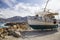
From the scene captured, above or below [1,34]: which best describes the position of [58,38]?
below

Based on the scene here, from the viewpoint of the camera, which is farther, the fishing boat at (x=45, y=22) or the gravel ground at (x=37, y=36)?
the fishing boat at (x=45, y=22)

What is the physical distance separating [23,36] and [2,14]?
1.50ft

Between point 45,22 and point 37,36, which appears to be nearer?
point 37,36

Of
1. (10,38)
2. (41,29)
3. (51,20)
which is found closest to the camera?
(10,38)

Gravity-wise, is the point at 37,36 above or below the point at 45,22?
below

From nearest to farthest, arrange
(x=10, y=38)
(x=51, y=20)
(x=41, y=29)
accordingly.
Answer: (x=10, y=38) < (x=41, y=29) < (x=51, y=20)

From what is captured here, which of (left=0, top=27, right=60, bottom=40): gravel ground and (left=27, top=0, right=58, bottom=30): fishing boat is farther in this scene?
(left=27, top=0, right=58, bottom=30): fishing boat

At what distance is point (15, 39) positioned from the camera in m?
1.62

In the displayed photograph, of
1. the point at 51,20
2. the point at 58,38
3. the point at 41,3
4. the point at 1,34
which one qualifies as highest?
the point at 41,3

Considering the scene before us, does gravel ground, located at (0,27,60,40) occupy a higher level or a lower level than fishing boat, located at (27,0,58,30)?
lower

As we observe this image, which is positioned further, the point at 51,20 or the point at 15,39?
the point at 51,20

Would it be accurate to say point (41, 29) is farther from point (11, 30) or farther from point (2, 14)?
point (2, 14)

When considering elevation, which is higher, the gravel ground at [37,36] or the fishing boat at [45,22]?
the fishing boat at [45,22]

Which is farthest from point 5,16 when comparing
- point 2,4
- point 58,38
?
point 58,38
